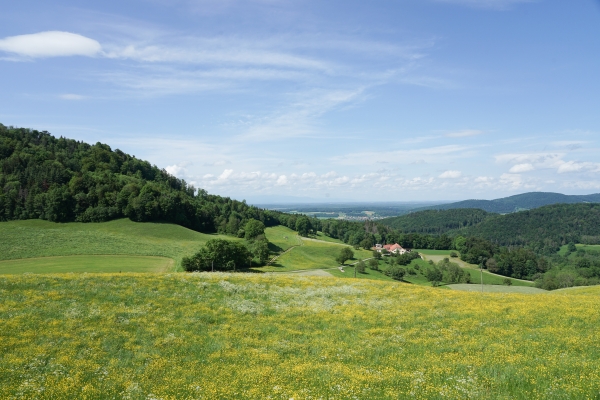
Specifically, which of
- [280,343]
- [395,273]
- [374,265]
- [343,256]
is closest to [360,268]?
[343,256]

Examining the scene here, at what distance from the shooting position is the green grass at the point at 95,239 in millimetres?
87125

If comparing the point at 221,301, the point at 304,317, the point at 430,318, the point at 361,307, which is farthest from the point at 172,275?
the point at 430,318

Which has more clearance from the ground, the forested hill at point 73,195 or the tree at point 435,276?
the forested hill at point 73,195

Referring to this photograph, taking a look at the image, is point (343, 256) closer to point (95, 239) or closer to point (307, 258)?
point (307, 258)

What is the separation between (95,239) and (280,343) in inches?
4029

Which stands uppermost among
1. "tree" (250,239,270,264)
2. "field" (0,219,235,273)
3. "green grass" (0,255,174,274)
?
"field" (0,219,235,273)

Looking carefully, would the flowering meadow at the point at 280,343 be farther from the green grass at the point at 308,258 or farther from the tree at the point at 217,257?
the green grass at the point at 308,258

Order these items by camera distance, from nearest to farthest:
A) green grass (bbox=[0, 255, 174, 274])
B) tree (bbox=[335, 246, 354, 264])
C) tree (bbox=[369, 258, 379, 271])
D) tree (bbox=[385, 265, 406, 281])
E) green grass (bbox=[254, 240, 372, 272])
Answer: green grass (bbox=[0, 255, 174, 274]) → green grass (bbox=[254, 240, 372, 272]) → tree (bbox=[385, 265, 406, 281]) → tree (bbox=[335, 246, 354, 264]) → tree (bbox=[369, 258, 379, 271])

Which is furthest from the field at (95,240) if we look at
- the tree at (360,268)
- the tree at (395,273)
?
the tree at (395,273)

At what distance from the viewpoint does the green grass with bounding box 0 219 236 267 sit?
8712 centimetres

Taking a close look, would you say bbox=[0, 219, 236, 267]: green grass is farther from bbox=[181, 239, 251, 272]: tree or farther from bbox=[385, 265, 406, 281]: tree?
bbox=[385, 265, 406, 281]: tree

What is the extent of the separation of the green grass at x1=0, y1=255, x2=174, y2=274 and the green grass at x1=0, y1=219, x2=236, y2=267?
500cm

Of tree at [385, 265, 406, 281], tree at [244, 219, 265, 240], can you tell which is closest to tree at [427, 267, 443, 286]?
tree at [385, 265, 406, 281]

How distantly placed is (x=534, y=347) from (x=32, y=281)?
39927mm
